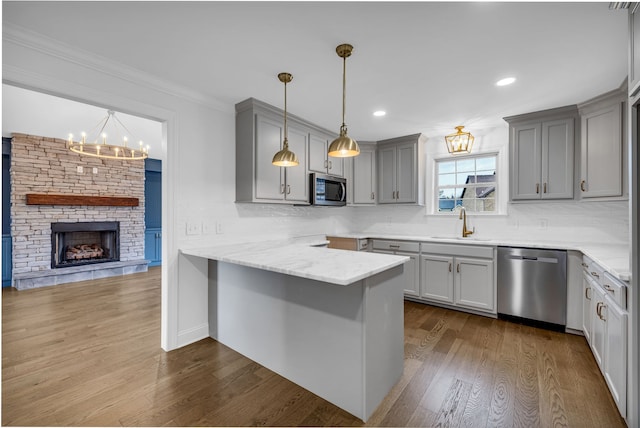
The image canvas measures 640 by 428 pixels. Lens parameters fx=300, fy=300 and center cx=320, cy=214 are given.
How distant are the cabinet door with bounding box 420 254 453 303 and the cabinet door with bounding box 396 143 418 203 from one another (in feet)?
3.15

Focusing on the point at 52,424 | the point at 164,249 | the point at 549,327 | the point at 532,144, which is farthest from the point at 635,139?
the point at 52,424

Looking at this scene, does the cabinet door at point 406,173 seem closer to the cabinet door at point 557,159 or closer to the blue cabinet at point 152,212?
the cabinet door at point 557,159

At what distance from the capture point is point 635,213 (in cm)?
164

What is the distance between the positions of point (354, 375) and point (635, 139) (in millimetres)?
2090

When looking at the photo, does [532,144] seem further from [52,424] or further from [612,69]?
[52,424]

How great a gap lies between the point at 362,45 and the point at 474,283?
287 cm

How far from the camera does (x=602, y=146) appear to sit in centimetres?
289

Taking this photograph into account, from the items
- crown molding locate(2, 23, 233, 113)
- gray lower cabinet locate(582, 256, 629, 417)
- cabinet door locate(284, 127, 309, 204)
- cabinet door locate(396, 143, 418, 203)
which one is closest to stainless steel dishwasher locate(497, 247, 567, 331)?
gray lower cabinet locate(582, 256, 629, 417)

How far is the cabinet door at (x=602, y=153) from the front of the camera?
2.77 meters

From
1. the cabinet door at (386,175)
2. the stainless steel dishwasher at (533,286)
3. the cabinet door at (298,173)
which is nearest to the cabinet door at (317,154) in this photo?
the cabinet door at (298,173)

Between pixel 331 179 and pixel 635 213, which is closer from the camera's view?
pixel 635 213

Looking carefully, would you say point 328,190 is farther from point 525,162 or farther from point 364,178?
point 525,162

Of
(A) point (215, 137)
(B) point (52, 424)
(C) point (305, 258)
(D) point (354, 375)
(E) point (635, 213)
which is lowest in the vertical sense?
(B) point (52, 424)

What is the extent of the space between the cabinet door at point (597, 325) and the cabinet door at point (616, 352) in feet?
0.29
